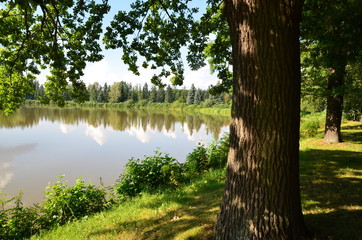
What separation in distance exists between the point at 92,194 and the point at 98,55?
15.5 ft

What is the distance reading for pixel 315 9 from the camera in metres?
6.04

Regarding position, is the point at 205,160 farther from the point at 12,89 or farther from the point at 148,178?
the point at 12,89

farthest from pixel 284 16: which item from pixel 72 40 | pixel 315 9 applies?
pixel 72 40

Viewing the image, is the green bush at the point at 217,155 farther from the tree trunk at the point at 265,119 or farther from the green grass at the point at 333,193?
the tree trunk at the point at 265,119

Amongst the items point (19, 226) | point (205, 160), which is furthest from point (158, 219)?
point (205, 160)

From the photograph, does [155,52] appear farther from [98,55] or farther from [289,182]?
[289,182]

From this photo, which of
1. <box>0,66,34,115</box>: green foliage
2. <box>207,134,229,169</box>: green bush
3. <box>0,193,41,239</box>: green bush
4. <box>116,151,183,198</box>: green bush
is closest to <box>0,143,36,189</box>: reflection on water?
<box>0,66,34,115</box>: green foliage

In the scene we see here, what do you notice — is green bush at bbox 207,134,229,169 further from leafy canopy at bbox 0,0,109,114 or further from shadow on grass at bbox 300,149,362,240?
leafy canopy at bbox 0,0,109,114

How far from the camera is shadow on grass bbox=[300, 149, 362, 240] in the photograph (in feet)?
11.2

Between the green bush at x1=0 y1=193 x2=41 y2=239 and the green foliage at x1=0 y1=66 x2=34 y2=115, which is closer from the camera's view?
the green bush at x1=0 y1=193 x2=41 y2=239

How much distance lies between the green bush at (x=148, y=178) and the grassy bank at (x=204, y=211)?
0.72 meters

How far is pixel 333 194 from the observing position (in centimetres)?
486

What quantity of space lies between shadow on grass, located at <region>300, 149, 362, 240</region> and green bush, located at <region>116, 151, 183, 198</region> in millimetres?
4174

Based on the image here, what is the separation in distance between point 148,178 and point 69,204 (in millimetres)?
2574
